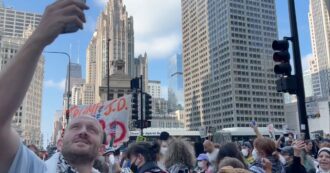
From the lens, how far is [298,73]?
832 centimetres

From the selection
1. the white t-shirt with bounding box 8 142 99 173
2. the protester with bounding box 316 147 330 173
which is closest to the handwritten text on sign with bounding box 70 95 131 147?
the protester with bounding box 316 147 330 173

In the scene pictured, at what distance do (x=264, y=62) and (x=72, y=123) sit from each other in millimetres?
174849

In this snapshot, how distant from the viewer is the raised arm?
1.43 metres

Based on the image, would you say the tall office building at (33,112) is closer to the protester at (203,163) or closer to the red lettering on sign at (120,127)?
the red lettering on sign at (120,127)

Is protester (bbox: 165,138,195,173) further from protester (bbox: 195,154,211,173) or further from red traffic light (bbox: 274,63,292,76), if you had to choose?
red traffic light (bbox: 274,63,292,76)

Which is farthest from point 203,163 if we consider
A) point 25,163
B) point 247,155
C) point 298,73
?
point 247,155

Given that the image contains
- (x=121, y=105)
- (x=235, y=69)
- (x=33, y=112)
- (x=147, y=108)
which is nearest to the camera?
(x=121, y=105)

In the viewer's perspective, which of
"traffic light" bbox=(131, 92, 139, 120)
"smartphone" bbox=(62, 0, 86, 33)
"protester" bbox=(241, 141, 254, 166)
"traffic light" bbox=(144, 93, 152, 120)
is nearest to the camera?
"smartphone" bbox=(62, 0, 86, 33)

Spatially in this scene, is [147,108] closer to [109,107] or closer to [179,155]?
[109,107]

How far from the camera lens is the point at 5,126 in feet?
5.06

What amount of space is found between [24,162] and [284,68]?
7399mm

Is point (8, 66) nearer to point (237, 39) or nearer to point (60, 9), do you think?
point (60, 9)

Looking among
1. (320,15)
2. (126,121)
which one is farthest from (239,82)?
(126,121)

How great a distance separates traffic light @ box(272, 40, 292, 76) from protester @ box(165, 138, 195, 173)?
11.7 feet
